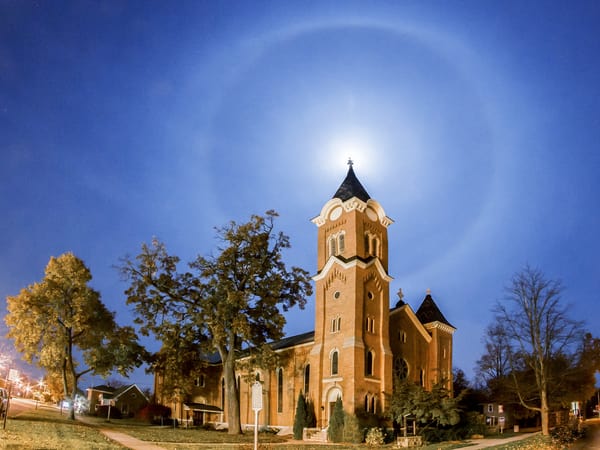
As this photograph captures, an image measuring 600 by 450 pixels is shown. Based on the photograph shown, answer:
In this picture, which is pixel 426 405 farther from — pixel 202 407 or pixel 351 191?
pixel 202 407

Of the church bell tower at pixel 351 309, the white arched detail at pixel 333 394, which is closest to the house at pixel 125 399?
the church bell tower at pixel 351 309

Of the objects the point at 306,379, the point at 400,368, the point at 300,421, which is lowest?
the point at 300,421

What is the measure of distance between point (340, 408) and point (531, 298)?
1428 cm

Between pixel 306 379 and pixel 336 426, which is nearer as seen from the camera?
pixel 336 426

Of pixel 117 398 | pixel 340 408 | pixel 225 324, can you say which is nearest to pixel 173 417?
pixel 117 398

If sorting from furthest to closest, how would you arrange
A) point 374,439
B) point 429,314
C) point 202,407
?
1. point 202,407
2. point 429,314
3. point 374,439

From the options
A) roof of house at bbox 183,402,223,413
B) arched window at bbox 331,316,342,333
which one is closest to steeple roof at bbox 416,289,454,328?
arched window at bbox 331,316,342,333

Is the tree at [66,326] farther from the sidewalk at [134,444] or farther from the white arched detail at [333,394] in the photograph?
the white arched detail at [333,394]

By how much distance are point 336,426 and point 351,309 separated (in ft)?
26.6

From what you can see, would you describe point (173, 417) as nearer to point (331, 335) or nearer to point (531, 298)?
point (331, 335)

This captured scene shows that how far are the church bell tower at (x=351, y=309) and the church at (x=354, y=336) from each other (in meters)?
0.07

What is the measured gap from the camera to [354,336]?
117 ft

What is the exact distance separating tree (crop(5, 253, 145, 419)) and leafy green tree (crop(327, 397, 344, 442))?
54.1 feet

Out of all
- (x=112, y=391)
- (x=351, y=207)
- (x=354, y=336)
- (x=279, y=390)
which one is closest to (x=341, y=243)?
(x=351, y=207)
